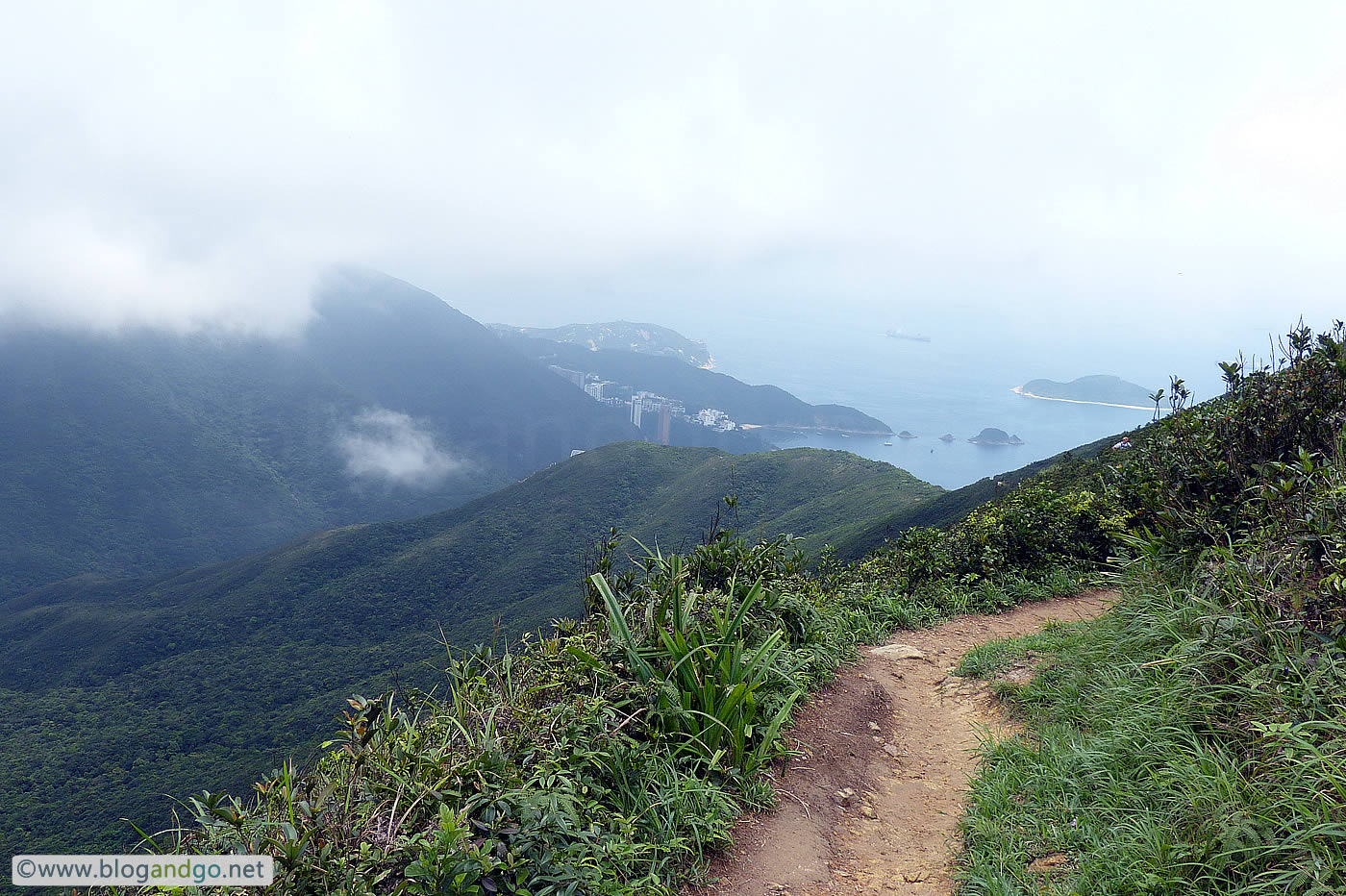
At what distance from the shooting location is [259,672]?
189 feet

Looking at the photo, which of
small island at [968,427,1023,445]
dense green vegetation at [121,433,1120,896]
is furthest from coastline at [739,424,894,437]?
dense green vegetation at [121,433,1120,896]

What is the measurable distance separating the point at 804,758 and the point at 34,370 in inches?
7713

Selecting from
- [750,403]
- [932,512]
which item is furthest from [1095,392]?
[932,512]

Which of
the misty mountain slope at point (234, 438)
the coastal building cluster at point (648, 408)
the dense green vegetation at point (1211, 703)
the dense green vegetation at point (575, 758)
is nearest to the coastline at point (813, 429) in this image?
the coastal building cluster at point (648, 408)

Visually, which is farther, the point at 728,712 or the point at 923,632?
the point at 923,632

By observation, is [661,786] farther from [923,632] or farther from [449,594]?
[449,594]

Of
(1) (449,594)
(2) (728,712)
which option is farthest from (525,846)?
(1) (449,594)

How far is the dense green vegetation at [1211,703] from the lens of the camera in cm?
199

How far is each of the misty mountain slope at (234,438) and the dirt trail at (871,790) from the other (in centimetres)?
13075

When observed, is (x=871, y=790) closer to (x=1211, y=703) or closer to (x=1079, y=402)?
(x=1211, y=703)

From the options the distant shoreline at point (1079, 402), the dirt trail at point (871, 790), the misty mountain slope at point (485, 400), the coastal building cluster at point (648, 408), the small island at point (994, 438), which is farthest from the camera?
the misty mountain slope at point (485, 400)

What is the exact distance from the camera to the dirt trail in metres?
2.55

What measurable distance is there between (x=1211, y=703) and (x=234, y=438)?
170707 millimetres

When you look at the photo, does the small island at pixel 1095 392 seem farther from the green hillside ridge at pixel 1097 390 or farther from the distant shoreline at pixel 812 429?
the distant shoreline at pixel 812 429
